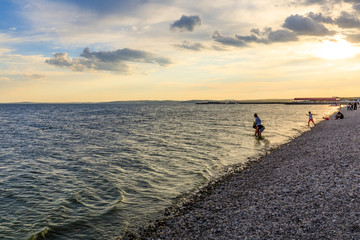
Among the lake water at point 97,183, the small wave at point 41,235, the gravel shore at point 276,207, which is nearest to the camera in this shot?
the gravel shore at point 276,207

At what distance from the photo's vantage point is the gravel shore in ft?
27.6

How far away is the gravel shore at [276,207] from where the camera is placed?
842 centimetres

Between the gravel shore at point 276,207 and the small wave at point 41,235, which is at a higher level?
the gravel shore at point 276,207

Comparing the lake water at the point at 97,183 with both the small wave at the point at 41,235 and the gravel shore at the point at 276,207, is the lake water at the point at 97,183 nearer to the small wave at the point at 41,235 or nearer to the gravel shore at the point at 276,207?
the small wave at the point at 41,235

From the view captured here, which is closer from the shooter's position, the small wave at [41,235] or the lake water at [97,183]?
the small wave at [41,235]

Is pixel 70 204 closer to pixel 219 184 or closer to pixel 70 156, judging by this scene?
pixel 219 184

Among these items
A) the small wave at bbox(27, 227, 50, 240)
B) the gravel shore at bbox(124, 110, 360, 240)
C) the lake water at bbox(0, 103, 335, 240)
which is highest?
the gravel shore at bbox(124, 110, 360, 240)

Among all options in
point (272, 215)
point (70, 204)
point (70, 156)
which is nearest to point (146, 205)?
point (70, 204)

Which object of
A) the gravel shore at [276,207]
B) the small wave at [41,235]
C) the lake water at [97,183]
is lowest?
the small wave at [41,235]

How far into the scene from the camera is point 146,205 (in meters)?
12.6

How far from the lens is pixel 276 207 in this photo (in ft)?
33.7

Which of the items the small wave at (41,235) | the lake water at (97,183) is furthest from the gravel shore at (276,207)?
the small wave at (41,235)

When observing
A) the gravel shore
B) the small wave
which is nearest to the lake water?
the small wave

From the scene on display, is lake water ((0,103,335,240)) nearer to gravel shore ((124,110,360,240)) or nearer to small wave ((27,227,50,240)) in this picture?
small wave ((27,227,50,240))
